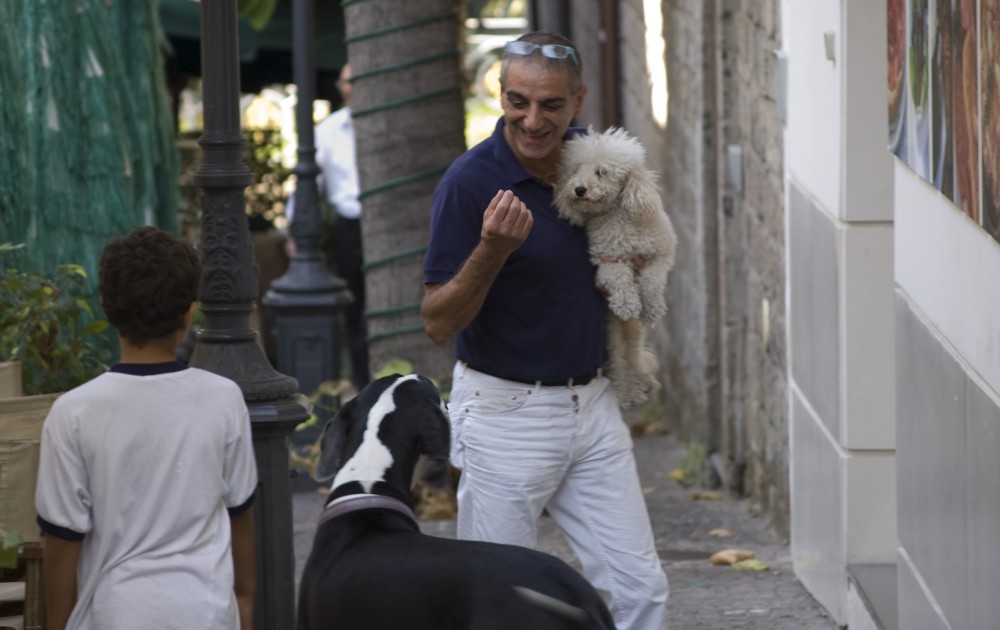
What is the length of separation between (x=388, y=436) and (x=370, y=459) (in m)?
0.08

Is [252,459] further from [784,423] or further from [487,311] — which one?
[784,423]

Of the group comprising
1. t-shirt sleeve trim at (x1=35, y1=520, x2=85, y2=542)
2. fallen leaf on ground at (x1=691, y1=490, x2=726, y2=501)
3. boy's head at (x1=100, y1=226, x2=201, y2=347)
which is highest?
boy's head at (x1=100, y1=226, x2=201, y2=347)

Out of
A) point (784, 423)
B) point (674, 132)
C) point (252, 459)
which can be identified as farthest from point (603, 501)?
point (674, 132)

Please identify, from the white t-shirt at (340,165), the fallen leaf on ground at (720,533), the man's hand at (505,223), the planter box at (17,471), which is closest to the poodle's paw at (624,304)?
the man's hand at (505,223)

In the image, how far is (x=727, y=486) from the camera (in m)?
9.00

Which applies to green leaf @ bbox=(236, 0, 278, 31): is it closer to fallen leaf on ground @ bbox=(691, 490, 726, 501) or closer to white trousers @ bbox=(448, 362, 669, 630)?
fallen leaf on ground @ bbox=(691, 490, 726, 501)

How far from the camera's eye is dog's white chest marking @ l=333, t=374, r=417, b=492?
171 inches

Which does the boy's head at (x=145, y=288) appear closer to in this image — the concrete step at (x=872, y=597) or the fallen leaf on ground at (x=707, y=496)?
the concrete step at (x=872, y=597)

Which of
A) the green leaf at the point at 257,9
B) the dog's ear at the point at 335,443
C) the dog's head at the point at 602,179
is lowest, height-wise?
the dog's ear at the point at 335,443

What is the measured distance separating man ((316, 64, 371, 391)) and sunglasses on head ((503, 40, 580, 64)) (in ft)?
26.0

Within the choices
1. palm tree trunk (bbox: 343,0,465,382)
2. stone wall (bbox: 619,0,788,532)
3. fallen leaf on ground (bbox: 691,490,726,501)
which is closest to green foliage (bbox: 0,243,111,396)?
stone wall (bbox: 619,0,788,532)

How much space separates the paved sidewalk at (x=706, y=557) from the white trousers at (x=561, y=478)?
167cm

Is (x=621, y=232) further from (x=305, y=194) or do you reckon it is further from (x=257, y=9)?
(x=257, y=9)

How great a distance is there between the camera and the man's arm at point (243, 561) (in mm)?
3945
